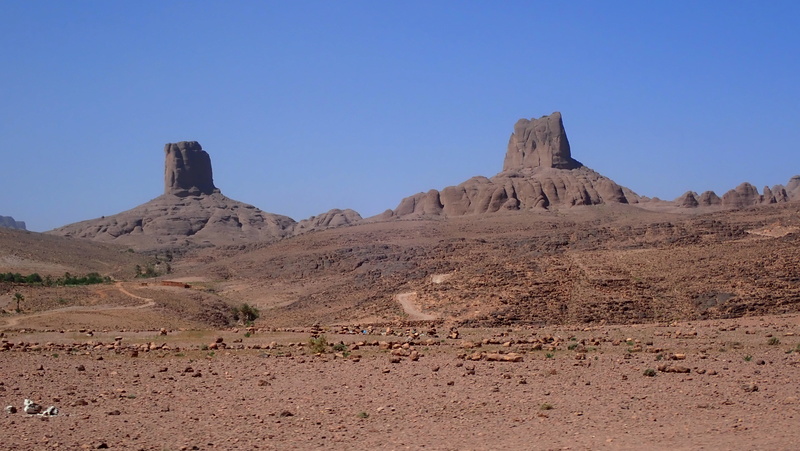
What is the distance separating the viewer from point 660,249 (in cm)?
4744

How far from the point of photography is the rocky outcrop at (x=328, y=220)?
150 m

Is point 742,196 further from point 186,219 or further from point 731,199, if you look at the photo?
point 186,219

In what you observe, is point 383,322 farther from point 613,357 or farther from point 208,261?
point 208,261

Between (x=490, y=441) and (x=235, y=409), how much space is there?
4963 millimetres

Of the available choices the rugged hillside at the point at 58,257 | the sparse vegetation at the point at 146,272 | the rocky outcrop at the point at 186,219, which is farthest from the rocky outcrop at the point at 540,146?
the sparse vegetation at the point at 146,272

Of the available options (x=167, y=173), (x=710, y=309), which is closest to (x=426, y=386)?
(x=710, y=309)

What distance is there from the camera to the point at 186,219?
483 ft

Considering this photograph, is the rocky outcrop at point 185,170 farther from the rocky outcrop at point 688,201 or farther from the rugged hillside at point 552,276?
the rocky outcrop at point 688,201

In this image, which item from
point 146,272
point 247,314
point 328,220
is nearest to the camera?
point 247,314

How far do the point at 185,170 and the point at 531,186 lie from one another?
3570 inches

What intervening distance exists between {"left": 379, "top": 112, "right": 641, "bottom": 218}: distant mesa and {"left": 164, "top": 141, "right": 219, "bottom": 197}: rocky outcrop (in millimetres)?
66375

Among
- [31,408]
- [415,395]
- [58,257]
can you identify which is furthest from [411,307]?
[58,257]

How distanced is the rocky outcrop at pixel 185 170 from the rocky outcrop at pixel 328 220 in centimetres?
2642

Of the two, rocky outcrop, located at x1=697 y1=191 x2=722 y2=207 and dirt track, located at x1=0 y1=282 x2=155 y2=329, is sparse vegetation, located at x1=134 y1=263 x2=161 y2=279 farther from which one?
rocky outcrop, located at x1=697 y1=191 x2=722 y2=207
